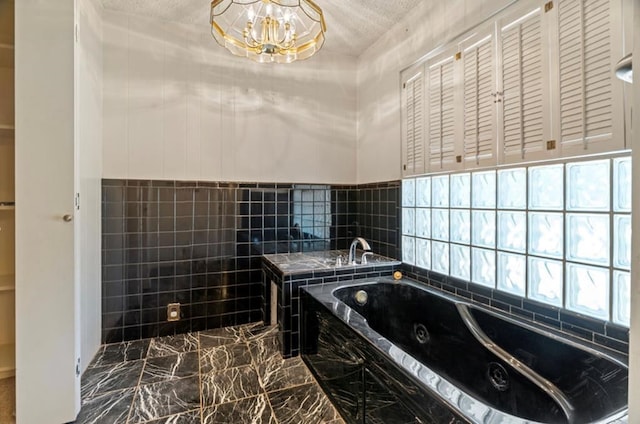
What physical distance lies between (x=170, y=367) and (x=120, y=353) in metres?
0.51

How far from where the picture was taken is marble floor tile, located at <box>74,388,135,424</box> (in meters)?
1.65

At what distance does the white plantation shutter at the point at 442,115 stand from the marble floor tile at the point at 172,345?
2.38 meters

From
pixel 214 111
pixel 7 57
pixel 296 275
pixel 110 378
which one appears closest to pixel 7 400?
pixel 110 378

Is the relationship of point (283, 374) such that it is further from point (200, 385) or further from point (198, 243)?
point (198, 243)

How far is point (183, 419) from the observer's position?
1658mm

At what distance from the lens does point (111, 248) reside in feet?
8.20

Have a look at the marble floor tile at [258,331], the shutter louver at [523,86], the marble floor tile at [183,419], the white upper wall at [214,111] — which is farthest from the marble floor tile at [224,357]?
the shutter louver at [523,86]

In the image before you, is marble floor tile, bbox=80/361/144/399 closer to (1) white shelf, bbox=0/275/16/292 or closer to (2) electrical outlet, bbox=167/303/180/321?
(2) electrical outlet, bbox=167/303/180/321

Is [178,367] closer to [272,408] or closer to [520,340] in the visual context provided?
[272,408]

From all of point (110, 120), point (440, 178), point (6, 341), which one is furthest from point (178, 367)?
point (440, 178)

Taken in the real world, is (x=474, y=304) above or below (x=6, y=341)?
above

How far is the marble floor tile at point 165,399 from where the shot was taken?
5.58 ft

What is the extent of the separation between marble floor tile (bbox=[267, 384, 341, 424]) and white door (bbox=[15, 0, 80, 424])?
1091 mm

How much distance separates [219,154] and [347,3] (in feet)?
5.40
